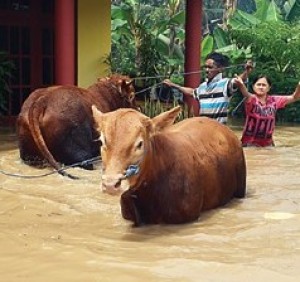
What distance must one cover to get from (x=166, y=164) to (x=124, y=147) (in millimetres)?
602

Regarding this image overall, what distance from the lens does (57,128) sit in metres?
8.20

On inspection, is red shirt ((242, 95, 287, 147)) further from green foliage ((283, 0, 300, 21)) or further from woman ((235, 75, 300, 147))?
green foliage ((283, 0, 300, 21))

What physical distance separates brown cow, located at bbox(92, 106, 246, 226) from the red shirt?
2.59 metres

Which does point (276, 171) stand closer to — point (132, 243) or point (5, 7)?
point (132, 243)

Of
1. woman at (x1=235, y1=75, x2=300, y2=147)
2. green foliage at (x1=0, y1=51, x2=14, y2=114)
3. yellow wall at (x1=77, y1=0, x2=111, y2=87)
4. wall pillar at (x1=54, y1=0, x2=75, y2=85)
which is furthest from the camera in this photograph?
yellow wall at (x1=77, y1=0, x2=111, y2=87)

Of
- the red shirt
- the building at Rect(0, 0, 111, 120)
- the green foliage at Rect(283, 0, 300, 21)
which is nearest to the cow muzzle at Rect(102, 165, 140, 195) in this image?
the red shirt

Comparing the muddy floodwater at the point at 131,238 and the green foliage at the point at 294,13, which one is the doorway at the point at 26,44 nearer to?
the muddy floodwater at the point at 131,238

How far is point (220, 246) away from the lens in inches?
195

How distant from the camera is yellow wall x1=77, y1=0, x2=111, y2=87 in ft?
42.0

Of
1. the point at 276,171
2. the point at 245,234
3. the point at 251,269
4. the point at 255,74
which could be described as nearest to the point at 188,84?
the point at 255,74

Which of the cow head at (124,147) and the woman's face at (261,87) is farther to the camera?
the woman's face at (261,87)

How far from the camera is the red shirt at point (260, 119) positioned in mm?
8992

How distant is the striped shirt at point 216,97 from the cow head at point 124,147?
3599mm

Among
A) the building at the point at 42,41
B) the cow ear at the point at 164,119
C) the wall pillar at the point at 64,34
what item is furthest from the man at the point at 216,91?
the building at the point at 42,41
